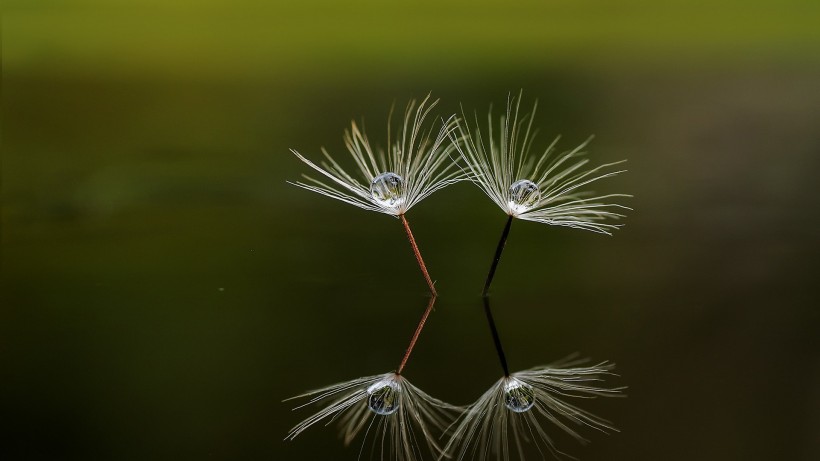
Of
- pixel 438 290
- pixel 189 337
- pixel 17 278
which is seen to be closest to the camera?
pixel 189 337

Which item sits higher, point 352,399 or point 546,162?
point 546,162

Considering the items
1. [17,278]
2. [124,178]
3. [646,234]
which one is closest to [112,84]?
[124,178]

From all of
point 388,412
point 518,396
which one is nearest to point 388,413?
point 388,412

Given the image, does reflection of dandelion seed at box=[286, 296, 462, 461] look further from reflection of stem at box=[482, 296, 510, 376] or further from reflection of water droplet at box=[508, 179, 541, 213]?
reflection of water droplet at box=[508, 179, 541, 213]

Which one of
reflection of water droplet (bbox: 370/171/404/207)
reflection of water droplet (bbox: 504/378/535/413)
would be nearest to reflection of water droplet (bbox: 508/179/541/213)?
reflection of water droplet (bbox: 370/171/404/207)

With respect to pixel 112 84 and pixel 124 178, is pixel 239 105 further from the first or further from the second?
pixel 124 178

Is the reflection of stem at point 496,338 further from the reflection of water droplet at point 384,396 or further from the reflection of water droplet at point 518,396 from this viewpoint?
the reflection of water droplet at point 384,396
